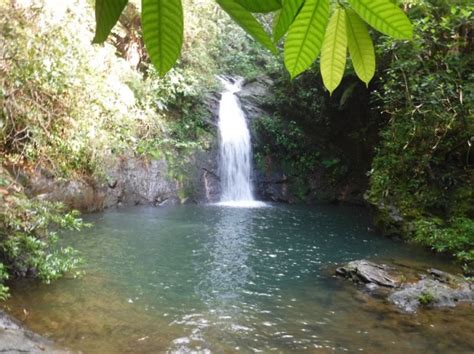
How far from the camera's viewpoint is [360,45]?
2.15ft

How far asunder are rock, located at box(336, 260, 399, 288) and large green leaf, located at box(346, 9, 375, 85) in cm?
534

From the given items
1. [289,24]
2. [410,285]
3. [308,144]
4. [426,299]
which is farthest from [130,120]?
[289,24]

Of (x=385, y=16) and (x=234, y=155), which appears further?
(x=234, y=155)

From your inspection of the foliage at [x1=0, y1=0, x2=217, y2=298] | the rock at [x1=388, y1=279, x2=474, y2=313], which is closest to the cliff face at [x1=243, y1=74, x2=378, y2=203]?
the foliage at [x1=0, y1=0, x2=217, y2=298]

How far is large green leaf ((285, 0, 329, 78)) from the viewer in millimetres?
508

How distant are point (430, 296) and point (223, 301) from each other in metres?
2.48

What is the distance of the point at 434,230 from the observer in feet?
24.0

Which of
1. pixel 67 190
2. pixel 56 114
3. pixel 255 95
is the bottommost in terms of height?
pixel 67 190

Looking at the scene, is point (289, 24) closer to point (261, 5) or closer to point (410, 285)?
point (261, 5)

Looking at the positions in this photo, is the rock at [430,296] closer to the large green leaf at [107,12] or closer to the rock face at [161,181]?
the large green leaf at [107,12]

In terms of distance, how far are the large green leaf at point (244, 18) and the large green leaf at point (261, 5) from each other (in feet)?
0.05

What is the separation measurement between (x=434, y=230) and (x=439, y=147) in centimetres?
176

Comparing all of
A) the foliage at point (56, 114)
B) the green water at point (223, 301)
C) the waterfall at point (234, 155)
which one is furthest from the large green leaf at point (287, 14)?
the waterfall at point (234, 155)

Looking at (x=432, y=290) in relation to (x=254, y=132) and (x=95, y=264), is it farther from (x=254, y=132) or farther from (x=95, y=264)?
(x=254, y=132)
